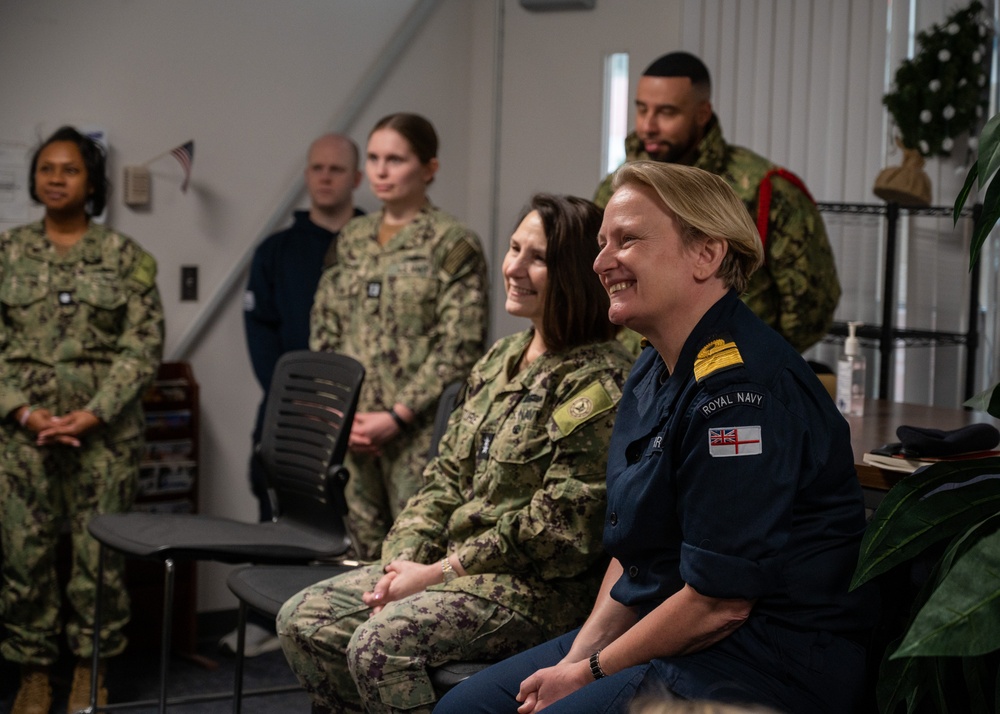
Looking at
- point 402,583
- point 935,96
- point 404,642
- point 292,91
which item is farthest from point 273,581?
point 935,96

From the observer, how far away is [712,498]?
146cm

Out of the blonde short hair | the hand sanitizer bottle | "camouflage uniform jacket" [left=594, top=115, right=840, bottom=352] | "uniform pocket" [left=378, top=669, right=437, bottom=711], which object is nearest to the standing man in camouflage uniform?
"camouflage uniform jacket" [left=594, top=115, right=840, bottom=352]

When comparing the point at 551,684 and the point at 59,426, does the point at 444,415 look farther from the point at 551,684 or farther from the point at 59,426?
the point at 59,426

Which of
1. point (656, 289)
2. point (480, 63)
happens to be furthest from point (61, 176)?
point (656, 289)

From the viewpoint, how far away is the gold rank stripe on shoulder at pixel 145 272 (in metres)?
3.46

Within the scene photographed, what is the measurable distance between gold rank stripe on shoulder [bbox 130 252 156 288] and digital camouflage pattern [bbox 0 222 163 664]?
0.01 m

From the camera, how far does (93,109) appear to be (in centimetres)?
380

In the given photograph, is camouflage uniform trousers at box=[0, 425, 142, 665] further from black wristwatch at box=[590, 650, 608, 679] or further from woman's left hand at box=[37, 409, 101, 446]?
black wristwatch at box=[590, 650, 608, 679]

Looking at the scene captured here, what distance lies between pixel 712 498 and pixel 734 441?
0.27 ft

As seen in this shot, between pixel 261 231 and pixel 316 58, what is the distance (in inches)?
29.4

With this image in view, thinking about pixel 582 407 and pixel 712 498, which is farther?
pixel 582 407

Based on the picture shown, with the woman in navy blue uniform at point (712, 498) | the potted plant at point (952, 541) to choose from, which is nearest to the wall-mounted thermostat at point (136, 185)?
the woman in navy blue uniform at point (712, 498)

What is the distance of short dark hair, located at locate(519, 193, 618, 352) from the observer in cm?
214

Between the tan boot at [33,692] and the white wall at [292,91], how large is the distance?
33.3 inches
